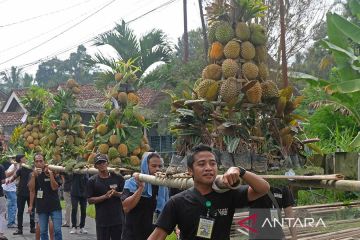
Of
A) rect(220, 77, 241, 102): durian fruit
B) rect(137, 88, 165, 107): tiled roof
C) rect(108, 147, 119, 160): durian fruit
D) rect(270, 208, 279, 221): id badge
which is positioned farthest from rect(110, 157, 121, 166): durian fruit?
rect(137, 88, 165, 107): tiled roof

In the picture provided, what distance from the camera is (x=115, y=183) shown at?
26.6 feet

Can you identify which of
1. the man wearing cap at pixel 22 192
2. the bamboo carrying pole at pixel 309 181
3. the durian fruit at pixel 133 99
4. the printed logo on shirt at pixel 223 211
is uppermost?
the durian fruit at pixel 133 99

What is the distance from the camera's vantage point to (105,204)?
7891mm

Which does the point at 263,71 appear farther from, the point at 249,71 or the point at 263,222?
the point at 263,222

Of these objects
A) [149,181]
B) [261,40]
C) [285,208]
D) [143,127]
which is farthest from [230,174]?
[143,127]

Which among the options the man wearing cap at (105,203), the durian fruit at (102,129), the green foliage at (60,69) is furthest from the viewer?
the green foliage at (60,69)

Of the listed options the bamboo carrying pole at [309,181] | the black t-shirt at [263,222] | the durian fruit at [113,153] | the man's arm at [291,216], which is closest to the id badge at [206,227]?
the black t-shirt at [263,222]

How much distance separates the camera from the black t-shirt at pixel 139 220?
258 inches

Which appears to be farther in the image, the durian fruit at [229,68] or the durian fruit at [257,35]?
the durian fruit at [257,35]

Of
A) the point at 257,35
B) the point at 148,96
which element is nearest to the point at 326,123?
the point at 257,35

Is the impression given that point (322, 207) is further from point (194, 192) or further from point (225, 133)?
point (194, 192)

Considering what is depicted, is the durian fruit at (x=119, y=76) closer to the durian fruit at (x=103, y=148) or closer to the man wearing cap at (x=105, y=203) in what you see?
the durian fruit at (x=103, y=148)

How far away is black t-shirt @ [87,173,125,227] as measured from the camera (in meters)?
7.81

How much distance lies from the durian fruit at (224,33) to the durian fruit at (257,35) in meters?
0.23
